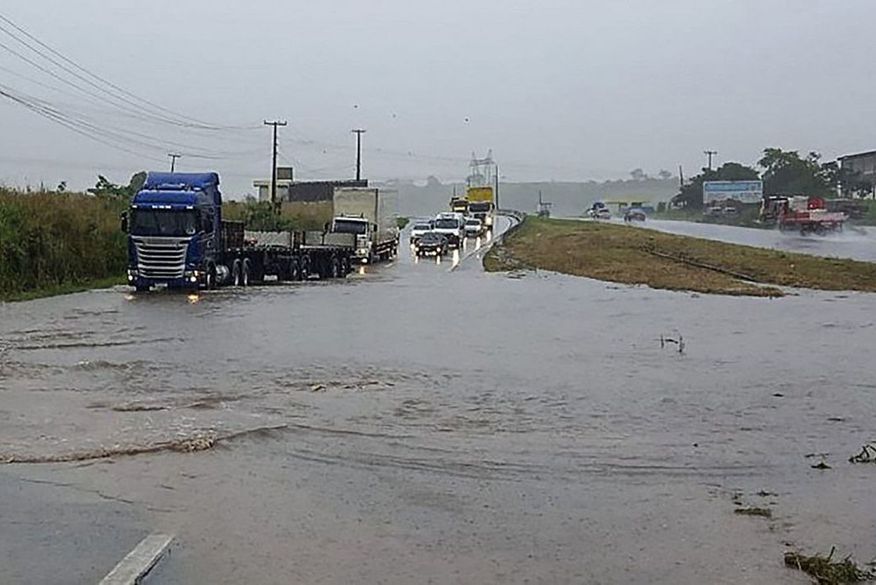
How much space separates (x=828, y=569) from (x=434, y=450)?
469 centimetres

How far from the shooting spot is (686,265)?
45.3 m

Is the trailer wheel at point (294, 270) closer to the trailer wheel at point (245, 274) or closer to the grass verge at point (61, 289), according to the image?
the trailer wheel at point (245, 274)

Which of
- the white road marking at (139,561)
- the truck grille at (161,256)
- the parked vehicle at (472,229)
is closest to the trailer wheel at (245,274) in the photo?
the truck grille at (161,256)

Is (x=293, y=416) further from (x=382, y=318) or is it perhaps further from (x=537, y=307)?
(x=537, y=307)

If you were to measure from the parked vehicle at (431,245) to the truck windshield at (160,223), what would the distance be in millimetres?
28585

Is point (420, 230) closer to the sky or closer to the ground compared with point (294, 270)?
closer to the sky

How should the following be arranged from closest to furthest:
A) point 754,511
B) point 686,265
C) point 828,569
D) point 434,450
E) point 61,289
→ point 828,569 < point 754,511 < point 434,450 < point 61,289 < point 686,265

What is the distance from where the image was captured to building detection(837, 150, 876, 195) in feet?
372

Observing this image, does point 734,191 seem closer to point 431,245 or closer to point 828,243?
point 828,243

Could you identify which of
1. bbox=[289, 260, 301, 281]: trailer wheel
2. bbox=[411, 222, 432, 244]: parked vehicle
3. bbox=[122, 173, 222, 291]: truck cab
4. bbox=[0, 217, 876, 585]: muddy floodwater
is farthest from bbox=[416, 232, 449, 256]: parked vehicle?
bbox=[0, 217, 876, 585]: muddy floodwater

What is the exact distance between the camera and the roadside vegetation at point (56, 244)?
33688mm

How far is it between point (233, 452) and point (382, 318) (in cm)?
1509

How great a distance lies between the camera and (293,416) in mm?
12969

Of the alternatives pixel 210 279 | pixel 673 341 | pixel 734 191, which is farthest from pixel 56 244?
pixel 734 191
